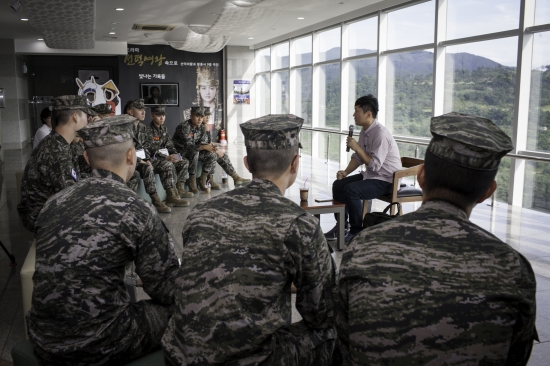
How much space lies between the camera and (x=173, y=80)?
17844mm

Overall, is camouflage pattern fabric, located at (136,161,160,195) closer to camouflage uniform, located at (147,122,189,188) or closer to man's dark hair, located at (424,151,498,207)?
camouflage uniform, located at (147,122,189,188)

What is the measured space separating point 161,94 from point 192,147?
9975mm

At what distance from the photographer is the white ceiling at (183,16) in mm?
9844

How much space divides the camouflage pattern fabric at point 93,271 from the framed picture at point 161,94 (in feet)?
Answer: 52.5

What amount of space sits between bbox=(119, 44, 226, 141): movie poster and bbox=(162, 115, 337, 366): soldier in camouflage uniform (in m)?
16.3

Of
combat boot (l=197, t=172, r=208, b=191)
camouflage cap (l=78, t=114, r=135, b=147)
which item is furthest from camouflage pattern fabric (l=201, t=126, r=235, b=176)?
camouflage cap (l=78, t=114, r=135, b=147)

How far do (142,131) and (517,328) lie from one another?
6.75 meters

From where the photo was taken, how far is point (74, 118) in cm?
391

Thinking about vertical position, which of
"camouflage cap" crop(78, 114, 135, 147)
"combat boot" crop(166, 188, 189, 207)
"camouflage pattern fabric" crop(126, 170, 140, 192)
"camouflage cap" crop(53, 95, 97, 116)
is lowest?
"combat boot" crop(166, 188, 189, 207)

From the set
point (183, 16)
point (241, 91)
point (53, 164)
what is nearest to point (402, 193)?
point (53, 164)

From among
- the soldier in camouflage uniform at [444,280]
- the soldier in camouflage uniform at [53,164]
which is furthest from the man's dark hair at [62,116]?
the soldier in camouflage uniform at [444,280]

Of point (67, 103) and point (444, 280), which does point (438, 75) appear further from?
point (444, 280)

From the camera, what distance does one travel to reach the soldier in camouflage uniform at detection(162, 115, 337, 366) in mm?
1645

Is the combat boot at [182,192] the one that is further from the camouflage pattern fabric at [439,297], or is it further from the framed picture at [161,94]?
the framed picture at [161,94]
